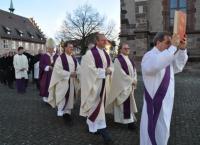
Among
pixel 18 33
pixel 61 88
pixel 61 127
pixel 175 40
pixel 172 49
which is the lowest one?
pixel 61 127

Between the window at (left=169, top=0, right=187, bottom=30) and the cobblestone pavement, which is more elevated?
the window at (left=169, top=0, right=187, bottom=30)

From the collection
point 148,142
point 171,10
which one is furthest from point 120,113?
point 171,10

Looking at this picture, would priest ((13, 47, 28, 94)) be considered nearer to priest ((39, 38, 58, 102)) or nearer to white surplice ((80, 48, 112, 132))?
priest ((39, 38, 58, 102))

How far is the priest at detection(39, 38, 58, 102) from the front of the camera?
10883 mm

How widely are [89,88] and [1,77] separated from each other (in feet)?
43.4

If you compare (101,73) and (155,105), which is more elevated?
(101,73)

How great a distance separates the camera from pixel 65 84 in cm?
868

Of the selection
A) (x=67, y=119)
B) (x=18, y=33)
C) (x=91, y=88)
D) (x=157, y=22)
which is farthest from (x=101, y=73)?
(x=18, y=33)

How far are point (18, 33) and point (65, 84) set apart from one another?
207 feet

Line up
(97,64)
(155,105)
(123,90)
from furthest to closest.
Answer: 1. (123,90)
2. (97,64)
3. (155,105)

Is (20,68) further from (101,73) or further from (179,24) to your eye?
(179,24)

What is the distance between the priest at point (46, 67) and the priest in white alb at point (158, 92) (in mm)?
5957

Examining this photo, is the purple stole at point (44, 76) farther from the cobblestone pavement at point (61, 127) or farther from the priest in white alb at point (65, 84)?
the priest in white alb at point (65, 84)

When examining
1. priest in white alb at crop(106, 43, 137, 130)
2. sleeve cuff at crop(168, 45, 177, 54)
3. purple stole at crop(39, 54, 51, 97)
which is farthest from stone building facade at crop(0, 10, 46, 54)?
sleeve cuff at crop(168, 45, 177, 54)
